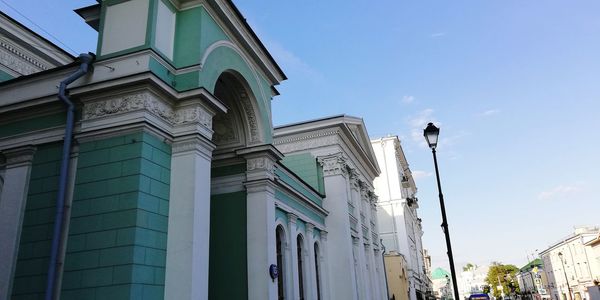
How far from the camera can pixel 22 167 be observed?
348 inches

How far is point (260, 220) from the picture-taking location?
11.1m

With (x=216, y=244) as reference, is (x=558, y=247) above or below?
above

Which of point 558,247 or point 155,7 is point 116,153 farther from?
point 558,247

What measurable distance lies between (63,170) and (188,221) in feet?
7.90

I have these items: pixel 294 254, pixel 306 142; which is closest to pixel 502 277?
pixel 306 142

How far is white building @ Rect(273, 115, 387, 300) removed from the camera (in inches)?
774

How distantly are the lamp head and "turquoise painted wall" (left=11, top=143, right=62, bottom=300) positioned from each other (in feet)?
26.8

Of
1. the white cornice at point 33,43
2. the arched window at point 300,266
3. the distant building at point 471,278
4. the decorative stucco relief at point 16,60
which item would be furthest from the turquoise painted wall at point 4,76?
the distant building at point 471,278

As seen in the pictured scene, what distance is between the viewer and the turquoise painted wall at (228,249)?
11.1m

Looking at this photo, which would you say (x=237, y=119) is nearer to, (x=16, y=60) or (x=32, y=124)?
(x=32, y=124)

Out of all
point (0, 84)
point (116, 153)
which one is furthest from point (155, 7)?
point (0, 84)

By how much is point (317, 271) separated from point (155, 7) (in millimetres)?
13374

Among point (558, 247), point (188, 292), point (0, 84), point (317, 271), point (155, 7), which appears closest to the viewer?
point (188, 292)

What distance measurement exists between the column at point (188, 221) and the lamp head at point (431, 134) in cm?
543
